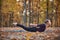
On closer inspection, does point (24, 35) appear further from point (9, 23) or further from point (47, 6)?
point (47, 6)

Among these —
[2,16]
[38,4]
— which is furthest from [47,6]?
[2,16]

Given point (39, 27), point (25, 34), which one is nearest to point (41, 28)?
point (39, 27)

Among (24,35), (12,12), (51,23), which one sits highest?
(12,12)

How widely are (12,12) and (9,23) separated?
0.49 feet

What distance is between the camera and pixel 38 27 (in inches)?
90.5

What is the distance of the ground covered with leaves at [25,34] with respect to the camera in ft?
7.41

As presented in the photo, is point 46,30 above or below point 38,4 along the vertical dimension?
below

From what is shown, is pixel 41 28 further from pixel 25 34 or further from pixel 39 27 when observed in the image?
pixel 25 34

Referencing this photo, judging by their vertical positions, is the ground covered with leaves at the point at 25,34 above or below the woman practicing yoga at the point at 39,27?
below

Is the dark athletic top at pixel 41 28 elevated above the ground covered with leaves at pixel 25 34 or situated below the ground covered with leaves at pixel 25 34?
above

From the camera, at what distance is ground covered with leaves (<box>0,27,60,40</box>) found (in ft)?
7.41

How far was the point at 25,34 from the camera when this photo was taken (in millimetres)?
2262

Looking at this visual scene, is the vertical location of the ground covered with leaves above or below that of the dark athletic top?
below

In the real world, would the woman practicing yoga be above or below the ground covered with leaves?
above
